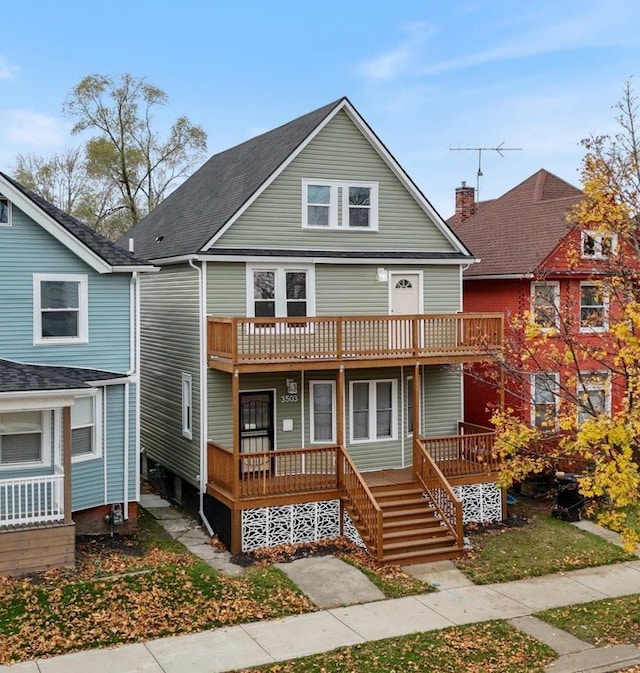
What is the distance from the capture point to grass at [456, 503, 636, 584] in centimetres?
1612

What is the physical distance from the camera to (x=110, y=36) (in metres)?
32.4

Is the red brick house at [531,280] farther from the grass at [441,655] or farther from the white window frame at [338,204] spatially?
the grass at [441,655]

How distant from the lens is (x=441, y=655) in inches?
473

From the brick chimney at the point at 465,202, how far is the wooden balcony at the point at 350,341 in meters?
13.5

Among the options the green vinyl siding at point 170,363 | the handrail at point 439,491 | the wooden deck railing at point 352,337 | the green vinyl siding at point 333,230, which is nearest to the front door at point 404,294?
the green vinyl siding at point 333,230

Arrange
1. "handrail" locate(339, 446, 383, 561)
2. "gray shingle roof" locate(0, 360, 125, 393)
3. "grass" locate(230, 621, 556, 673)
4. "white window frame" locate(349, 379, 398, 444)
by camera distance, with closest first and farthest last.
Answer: "grass" locate(230, 621, 556, 673) < "gray shingle roof" locate(0, 360, 125, 393) < "handrail" locate(339, 446, 383, 561) < "white window frame" locate(349, 379, 398, 444)

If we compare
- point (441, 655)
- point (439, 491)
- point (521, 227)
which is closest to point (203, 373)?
point (439, 491)

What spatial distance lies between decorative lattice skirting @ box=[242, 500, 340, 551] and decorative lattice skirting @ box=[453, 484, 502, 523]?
3490mm

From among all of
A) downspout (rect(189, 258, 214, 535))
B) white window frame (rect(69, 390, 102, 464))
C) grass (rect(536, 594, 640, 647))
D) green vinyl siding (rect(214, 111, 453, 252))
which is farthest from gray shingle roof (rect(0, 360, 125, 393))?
grass (rect(536, 594, 640, 647))

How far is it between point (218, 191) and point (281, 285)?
4.15 meters

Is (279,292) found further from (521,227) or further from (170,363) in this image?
(521,227)

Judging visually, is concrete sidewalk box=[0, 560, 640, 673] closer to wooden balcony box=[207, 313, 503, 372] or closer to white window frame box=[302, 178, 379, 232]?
wooden balcony box=[207, 313, 503, 372]

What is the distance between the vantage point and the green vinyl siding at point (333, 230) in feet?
63.1

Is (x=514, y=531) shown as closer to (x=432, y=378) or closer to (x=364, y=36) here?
(x=432, y=378)
